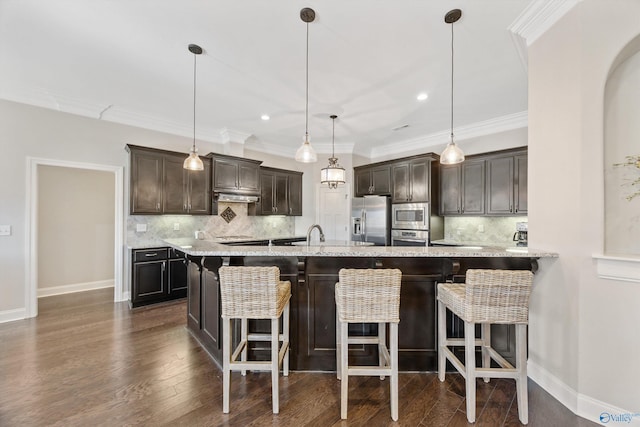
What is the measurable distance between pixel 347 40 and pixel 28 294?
500 cm

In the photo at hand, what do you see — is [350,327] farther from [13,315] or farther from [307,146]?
[13,315]

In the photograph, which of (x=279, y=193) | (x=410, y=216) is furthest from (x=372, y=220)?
(x=279, y=193)

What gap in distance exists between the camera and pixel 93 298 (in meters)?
4.36

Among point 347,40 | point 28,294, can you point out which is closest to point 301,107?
point 347,40

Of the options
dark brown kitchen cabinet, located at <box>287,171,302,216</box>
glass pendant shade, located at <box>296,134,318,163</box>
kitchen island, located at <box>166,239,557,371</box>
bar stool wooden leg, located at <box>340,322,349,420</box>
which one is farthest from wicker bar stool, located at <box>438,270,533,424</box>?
dark brown kitchen cabinet, located at <box>287,171,302,216</box>

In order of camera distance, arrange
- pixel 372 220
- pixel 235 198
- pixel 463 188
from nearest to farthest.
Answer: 1. pixel 463 188
2. pixel 235 198
3. pixel 372 220

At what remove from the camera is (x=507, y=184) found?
420 centimetres

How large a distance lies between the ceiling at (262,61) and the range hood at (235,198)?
1.29 m

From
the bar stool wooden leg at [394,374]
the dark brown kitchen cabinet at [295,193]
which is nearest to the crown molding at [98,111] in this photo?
the dark brown kitchen cabinet at [295,193]

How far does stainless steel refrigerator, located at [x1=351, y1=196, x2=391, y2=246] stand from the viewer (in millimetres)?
5410

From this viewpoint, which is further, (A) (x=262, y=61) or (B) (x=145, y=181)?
(B) (x=145, y=181)

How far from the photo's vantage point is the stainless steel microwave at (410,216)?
4887 millimetres

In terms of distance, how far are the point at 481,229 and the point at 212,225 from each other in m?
4.94

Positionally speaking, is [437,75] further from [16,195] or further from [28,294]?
[28,294]
